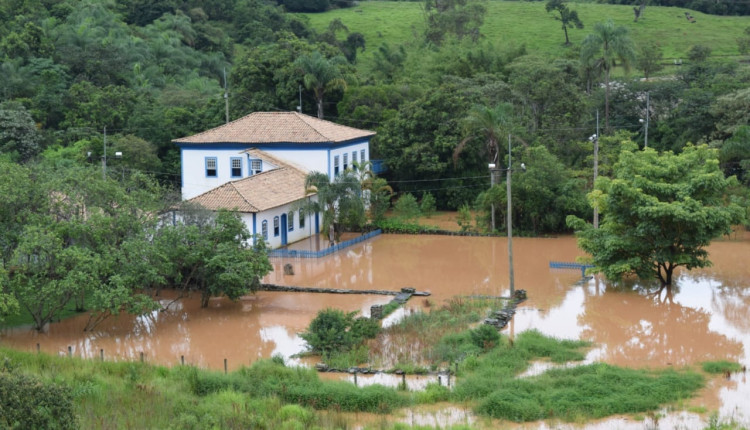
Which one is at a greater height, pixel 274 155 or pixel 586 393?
pixel 274 155

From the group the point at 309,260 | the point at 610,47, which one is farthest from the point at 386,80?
the point at 309,260

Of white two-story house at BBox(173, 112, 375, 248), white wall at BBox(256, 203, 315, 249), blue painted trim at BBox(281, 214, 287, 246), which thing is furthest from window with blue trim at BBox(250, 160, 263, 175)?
blue painted trim at BBox(281, 214, 287, 246)

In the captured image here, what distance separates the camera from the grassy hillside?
225 feet

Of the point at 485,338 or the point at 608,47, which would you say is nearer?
the point at 485,338

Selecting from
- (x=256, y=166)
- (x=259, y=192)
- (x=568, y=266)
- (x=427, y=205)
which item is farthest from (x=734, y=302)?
(x=256, y=166)

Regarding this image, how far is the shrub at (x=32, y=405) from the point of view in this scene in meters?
14.7

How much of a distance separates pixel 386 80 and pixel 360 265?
2403 cm

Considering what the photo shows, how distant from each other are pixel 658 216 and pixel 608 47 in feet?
56.2

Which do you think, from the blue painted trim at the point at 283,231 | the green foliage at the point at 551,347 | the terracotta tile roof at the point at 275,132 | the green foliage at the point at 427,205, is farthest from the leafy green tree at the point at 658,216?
the terracotta tile roof at the point at 275,132

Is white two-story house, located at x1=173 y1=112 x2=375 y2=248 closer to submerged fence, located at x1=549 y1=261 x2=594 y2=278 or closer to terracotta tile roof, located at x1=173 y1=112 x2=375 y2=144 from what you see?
terracotta tile roof, located at x1=173 y1=112 x2=375 y2=144

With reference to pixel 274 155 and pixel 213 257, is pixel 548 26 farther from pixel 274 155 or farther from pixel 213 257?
pixel 213 257

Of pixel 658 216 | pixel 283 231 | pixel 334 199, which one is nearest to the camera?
pixel 658 216

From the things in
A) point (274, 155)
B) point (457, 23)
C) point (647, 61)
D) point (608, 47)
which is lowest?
point (274, 155)

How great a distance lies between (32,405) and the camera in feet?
48.9
